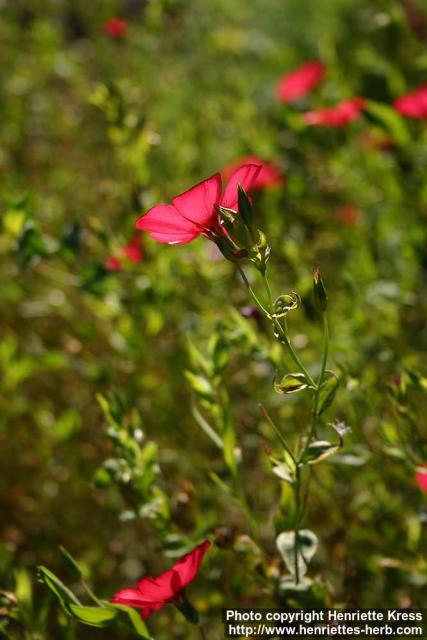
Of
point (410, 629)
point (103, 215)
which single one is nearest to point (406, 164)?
point (103, 215)

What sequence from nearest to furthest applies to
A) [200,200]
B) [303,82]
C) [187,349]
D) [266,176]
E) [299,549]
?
1. [200,200]
2. [299,549]
3. [187,349]
4. [266,176]
5. [303,82]

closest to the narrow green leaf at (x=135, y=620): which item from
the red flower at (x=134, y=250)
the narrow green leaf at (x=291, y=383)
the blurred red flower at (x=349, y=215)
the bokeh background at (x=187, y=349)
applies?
the bokeh background at (x=187, y=349)

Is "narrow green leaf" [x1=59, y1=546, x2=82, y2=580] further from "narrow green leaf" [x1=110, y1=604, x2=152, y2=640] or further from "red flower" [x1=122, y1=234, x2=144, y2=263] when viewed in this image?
"red flower" [x1=122, y1=234, x2=144, y2=263]

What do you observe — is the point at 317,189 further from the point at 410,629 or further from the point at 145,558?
the point at 410,629

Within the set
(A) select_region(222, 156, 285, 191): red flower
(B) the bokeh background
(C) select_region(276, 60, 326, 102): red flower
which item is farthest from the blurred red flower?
(C) select_region(276, 60, 326, 102): red flower

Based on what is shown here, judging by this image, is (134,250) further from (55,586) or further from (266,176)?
(55,586)

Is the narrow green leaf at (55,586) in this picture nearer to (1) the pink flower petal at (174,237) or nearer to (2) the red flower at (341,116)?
(1) the pink flower petal at (174,237)

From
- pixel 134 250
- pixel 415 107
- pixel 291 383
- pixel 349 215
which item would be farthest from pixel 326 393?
pixel 349 215
